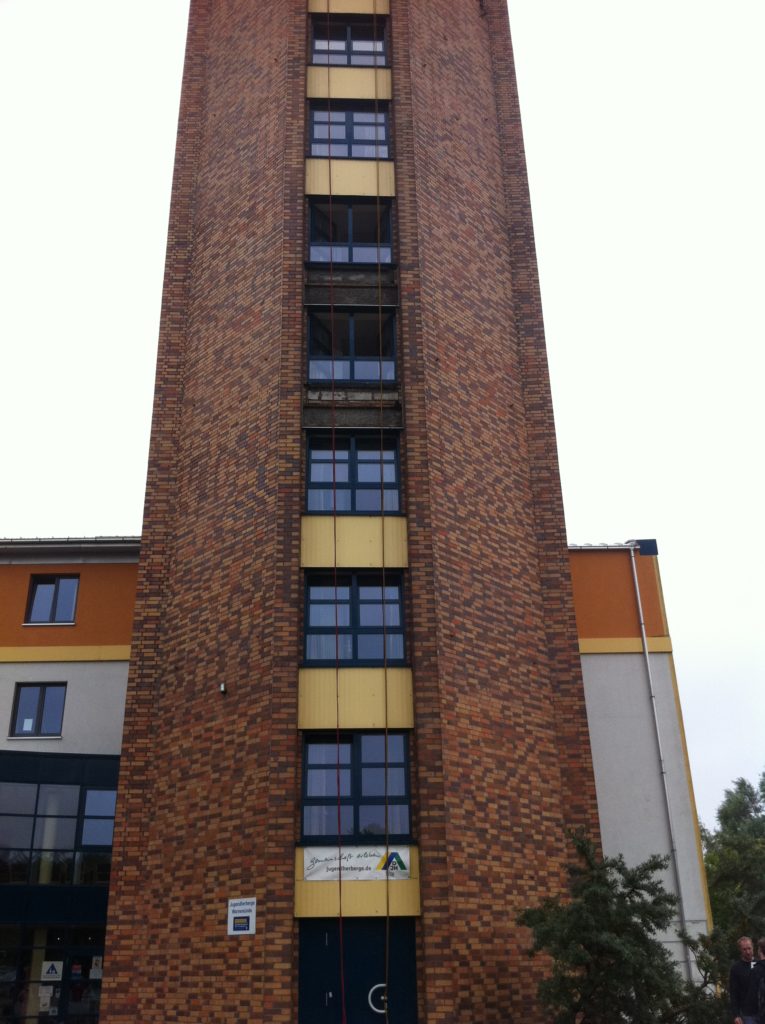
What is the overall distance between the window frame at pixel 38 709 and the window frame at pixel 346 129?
14.6 m

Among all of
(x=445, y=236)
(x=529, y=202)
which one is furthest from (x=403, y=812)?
(x=529, y=202)

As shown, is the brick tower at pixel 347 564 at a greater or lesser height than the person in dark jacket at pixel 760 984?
greater

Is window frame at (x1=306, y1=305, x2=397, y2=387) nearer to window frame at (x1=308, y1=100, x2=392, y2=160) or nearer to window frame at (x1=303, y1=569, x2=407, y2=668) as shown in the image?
window frame at (x1=308, y1=100, x2=392, y2=160)

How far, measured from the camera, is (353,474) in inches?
787

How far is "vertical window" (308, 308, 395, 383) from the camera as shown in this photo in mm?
20922

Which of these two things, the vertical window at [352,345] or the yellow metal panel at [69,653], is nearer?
the vertical window at [352,345]

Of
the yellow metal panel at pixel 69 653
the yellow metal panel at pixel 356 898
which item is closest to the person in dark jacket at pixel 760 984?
the yellow metal panel at pixel 356 898

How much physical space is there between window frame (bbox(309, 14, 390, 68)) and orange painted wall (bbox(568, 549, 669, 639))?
12.9m

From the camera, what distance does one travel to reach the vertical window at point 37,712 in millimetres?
26094

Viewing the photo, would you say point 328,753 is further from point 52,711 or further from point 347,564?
point 52,711

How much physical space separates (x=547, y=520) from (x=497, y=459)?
165 cm

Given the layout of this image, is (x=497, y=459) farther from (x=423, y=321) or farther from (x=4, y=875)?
(x=4, y=875)

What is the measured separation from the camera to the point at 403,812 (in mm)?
17000

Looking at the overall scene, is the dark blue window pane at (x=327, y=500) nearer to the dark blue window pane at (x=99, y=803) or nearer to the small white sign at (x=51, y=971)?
the dark blue window pane at (x=99, y=803)
